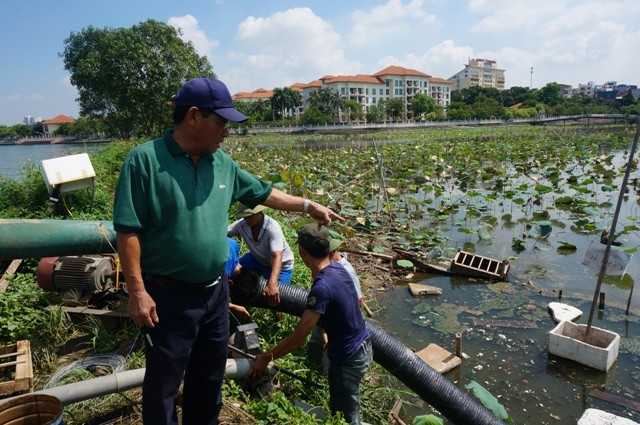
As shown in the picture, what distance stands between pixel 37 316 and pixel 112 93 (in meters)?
22.4

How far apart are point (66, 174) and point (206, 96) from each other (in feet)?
15.8

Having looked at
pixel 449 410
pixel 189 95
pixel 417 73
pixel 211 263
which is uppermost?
pixel 417 73

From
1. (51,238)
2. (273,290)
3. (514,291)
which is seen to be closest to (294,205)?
(273,290)

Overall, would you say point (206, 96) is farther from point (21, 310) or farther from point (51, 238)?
point (21, 310)

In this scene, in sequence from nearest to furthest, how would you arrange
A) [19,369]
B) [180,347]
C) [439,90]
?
[180,347], [19,369], [439,90]

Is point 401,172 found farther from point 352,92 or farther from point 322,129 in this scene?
point 352,92

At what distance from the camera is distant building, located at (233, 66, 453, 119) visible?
87.8 meters

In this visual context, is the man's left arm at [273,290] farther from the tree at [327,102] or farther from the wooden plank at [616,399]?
the tree at [327,102]

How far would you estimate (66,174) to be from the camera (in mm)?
5652

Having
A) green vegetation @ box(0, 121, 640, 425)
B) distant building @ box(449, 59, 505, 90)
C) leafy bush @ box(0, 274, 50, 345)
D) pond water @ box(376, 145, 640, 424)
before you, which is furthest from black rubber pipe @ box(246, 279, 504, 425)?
Answer: distant building @ box(449, 59, 505, 90)

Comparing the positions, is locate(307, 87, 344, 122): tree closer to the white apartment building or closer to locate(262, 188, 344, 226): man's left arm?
the white apartment building

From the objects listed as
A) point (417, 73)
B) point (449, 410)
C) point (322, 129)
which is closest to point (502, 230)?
point (449, 410)

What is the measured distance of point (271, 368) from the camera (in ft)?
9.89

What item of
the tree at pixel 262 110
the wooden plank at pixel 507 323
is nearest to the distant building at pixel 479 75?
the tree at pixel 262 110
